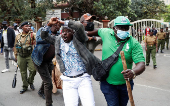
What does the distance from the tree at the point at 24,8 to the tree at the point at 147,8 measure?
42.5 ft

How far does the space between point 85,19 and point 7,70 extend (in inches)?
231

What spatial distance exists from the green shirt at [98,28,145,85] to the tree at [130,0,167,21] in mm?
23931

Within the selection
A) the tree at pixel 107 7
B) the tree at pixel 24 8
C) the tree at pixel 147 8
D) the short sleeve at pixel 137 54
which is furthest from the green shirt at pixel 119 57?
the tree at pixel 147 8

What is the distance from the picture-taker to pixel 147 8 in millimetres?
26062

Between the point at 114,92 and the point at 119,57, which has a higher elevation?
the point at 119,57

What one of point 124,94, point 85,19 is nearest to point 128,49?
point 124,94

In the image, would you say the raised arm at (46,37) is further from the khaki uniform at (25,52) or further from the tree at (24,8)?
the tree at (24,8)

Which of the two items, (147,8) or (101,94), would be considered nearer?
(101,94)

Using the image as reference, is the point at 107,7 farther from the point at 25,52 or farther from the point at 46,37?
the point at 46,37

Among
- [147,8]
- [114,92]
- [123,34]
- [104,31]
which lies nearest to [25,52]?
[104,31]

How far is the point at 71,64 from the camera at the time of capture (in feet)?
9.89

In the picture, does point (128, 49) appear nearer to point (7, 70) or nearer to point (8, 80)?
point (8, 80)

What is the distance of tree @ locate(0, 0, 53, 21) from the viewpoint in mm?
16547

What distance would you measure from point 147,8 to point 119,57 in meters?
25.1
